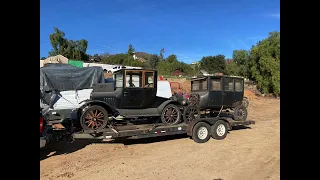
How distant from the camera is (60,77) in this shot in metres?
13.9

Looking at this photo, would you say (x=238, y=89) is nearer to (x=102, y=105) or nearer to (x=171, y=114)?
(x=171, y=114)

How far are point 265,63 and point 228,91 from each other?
26526mm

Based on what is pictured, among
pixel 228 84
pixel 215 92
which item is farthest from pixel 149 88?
pixel 228 84

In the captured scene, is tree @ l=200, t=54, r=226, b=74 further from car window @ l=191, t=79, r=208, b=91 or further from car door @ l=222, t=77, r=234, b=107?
car door @ l=222, t=77, r=234, b=107

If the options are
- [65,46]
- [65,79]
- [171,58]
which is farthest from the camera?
[171,58]

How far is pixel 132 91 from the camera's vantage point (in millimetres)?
9602

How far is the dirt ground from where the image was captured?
6125 mm

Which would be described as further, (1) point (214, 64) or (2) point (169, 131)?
(1) point (214, 64)

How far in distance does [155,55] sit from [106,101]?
5264cm

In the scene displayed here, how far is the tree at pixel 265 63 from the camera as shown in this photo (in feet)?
114

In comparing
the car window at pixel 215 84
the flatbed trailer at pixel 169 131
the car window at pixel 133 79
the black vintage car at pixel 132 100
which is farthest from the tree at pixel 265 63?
the car window at pixel 133 79

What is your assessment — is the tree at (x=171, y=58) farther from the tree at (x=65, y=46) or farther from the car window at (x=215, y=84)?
Answer: the car window at (x=215, y=84)

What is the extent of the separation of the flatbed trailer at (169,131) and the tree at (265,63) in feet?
86.6

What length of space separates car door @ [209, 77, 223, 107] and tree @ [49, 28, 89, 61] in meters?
41.3
